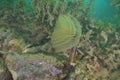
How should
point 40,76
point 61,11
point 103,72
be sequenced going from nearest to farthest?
point 40,76
point 103,72
point 61,11

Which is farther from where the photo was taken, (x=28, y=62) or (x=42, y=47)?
(x=42, y=47)

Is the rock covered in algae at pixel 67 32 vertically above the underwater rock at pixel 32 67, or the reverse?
the rock covered in algae at pixel 67 32

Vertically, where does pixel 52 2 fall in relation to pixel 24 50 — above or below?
above

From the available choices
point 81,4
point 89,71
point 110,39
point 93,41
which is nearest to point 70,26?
point 89,71

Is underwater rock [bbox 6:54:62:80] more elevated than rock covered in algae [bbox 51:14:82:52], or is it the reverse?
rock covered in algae [bbox 51:14:82:52]

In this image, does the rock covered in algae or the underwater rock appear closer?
the rock covered in algae

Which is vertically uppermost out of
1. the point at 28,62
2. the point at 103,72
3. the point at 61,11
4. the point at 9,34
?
the point at 61,11

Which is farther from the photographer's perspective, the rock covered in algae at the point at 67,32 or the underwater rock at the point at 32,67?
the underwater rock at the point at 32,67

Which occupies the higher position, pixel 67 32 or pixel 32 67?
pixel 67 32

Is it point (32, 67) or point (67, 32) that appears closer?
point (67, 32)

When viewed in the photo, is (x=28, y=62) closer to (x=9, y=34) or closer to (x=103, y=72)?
(x=9, y=34)

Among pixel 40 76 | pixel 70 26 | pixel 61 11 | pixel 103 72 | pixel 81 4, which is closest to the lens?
pixel 70 26

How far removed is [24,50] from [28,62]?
883 mm

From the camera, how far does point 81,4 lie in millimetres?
8203
